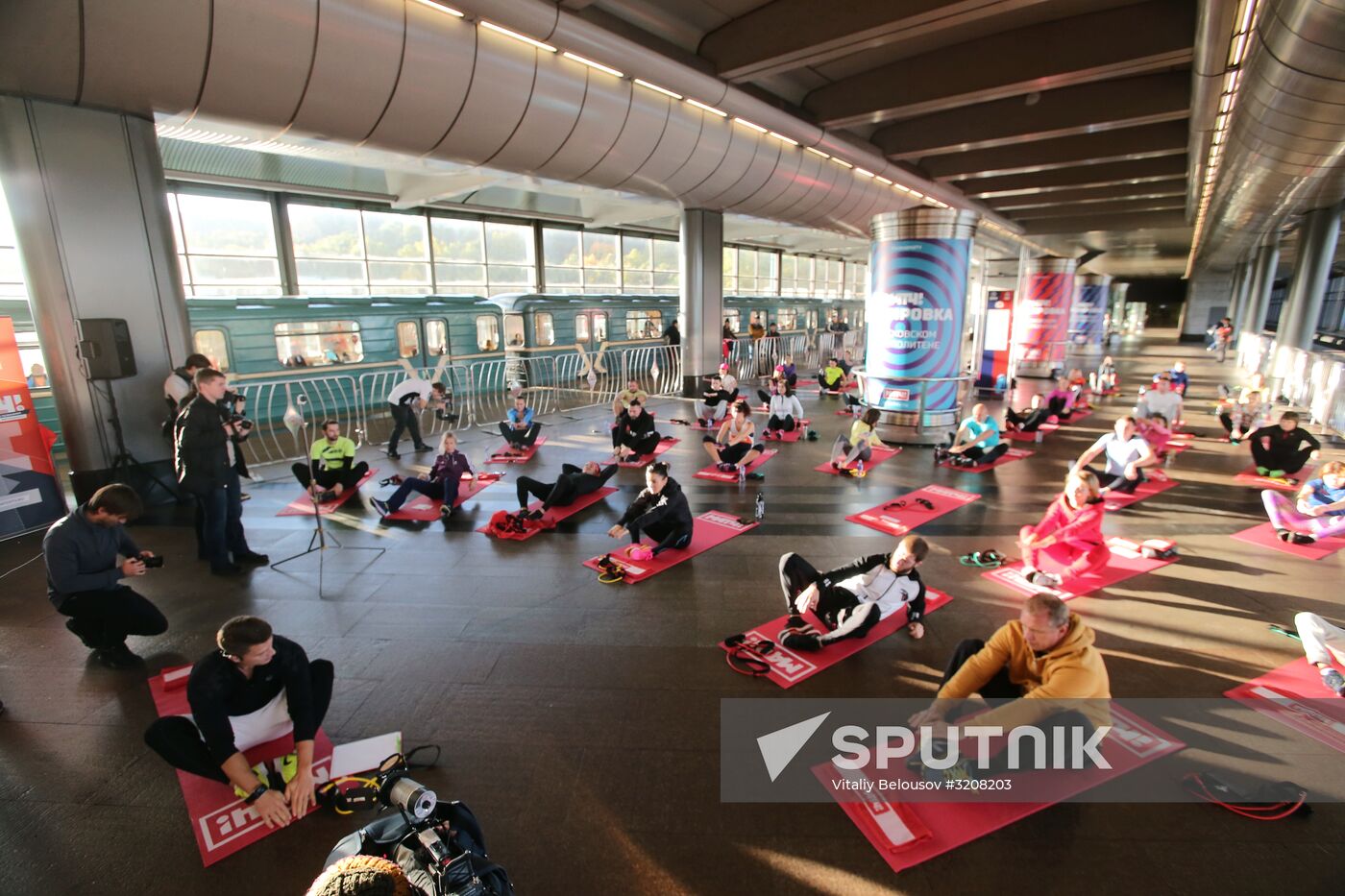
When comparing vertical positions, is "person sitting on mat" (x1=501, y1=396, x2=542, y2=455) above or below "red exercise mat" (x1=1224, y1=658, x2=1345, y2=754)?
above

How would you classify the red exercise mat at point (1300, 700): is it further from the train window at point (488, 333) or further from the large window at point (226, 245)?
the large window at point (226, 245)

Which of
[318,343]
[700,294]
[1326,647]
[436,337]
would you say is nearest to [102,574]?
[1326,647]

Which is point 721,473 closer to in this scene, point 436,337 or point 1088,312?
point 436,337

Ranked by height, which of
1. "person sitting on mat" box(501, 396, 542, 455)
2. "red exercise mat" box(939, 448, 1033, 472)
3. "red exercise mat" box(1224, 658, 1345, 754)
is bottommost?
"red exercise mat" box(1224, 658, 1345, 754)

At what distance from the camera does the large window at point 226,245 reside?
1516 centimetres

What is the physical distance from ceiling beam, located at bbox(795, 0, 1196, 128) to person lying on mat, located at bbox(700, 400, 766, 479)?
6376mm

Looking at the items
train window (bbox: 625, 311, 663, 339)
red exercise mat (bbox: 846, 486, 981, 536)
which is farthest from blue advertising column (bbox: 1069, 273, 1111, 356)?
red exercise mat (bbox: 846, 486, 981, 536)

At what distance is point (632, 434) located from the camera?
11.2 m

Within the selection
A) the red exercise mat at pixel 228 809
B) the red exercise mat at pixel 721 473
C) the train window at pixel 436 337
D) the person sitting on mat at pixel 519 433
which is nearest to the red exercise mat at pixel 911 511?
the red exercise mat at pixel 721 473

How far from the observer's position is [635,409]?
10992 millimetres

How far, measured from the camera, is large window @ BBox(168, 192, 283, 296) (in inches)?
597

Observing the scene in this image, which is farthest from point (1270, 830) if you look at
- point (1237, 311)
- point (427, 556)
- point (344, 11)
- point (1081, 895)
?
point (1237, 311)

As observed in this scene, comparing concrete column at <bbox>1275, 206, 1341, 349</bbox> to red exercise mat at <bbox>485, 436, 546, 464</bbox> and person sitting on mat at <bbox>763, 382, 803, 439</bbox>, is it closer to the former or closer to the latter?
person sitting on mat at <bbox>763, 382, 803, 439</bbox>

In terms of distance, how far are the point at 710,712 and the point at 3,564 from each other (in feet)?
26.9
